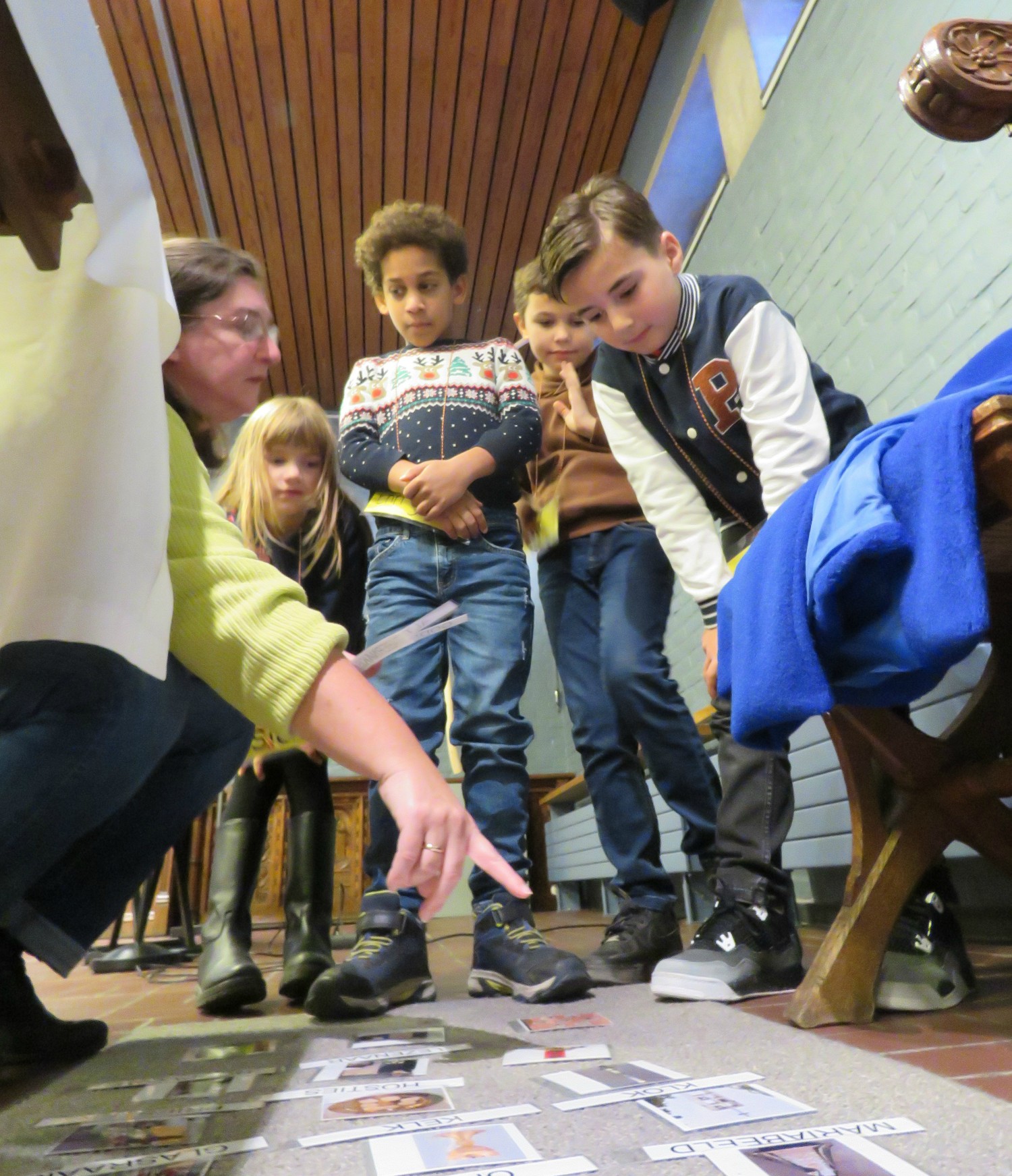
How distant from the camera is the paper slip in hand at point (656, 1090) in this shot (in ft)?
2.48

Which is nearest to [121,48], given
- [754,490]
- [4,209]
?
[754,490]

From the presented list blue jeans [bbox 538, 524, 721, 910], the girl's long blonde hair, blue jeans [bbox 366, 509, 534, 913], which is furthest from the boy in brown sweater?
the girl's long blonde hair

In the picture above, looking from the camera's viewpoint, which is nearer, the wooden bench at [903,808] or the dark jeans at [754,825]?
the wooden bench at [903,808]

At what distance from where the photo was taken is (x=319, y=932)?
1.62 m

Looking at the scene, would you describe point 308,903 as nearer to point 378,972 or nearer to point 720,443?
point 378,972

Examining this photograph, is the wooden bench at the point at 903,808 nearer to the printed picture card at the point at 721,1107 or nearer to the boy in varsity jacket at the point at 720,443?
the boy in varsity jacket at the point at 720,443

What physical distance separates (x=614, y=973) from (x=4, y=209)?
54.4 inches

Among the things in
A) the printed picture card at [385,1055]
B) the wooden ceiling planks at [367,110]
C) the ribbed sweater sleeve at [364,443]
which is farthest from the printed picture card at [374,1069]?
the wooden ceiling planks at [367,110]

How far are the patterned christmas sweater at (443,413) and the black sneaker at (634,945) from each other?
79 centimetres

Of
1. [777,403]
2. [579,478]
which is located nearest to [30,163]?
[777,403]

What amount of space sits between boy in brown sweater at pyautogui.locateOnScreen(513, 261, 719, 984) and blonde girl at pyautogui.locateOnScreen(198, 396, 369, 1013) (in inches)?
16.9

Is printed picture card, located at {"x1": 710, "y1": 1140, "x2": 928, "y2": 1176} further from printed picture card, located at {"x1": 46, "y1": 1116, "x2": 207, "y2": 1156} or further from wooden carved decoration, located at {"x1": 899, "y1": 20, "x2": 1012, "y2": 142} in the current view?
wooden carved decoration, located at {"x1": 899, "y1": 20, "x2": 1012, "y2": 142}

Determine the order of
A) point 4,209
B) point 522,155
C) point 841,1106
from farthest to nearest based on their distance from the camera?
point 522,155
point 841,1106
point 4,209

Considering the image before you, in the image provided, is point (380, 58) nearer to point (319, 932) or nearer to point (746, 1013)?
point (319, 932)
